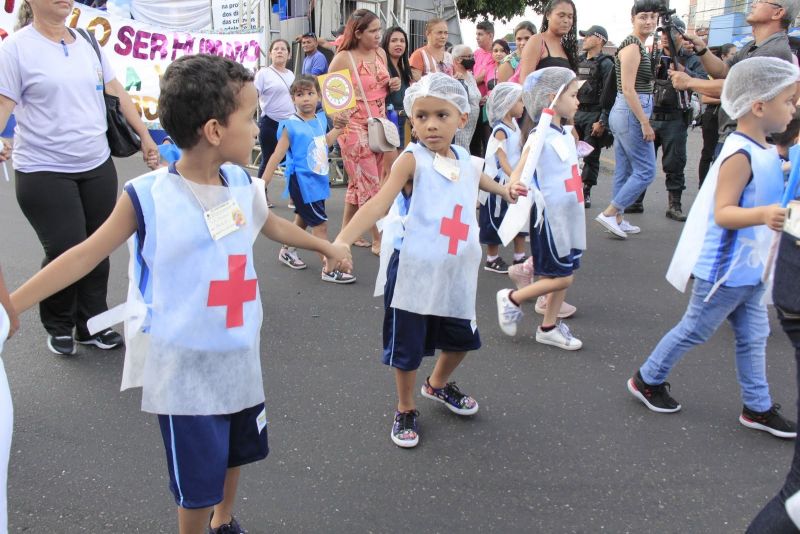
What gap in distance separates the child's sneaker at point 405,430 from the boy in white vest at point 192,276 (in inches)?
40.2

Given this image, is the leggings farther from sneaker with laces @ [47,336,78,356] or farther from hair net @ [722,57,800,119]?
hair net @ [722,57,800,119]

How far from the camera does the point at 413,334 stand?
268cm

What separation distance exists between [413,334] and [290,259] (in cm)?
276

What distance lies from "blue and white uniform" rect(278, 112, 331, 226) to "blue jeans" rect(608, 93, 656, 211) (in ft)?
8.91

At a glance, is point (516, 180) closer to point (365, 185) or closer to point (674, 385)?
point (674, 385)

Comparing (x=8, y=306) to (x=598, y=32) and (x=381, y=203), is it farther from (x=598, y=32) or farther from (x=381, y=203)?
(x=598, y=32)

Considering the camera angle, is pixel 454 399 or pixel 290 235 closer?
pixel 290 235

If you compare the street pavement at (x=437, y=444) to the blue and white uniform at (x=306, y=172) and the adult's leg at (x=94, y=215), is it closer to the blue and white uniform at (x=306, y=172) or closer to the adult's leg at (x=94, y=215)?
the adult's leg at (x=94, y=215)

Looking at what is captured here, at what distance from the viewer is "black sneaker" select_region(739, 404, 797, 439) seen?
2822 mm

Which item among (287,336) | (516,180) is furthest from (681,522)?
(287,336)

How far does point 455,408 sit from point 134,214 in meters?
1.74

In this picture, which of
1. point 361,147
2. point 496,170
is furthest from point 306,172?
point 496,170

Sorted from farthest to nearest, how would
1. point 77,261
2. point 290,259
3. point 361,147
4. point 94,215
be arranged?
point 361,147 → point 290,259 → point 94,215 → point 77,261

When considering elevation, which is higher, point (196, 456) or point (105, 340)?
point (196, 456)
